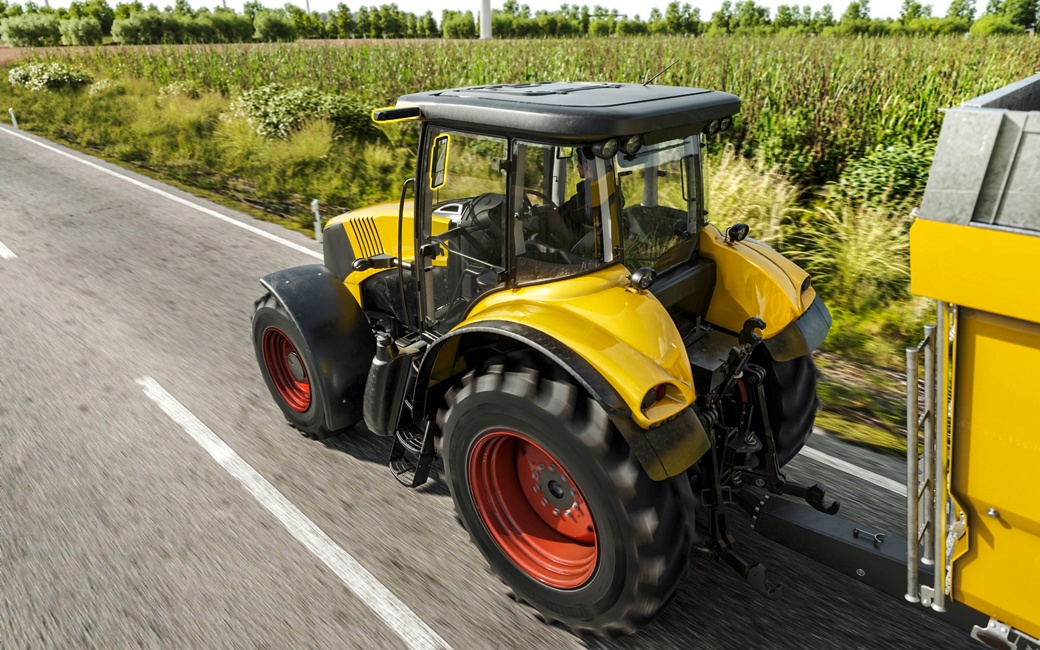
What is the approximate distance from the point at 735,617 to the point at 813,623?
0.36 metres

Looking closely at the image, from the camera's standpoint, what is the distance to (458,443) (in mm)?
3205

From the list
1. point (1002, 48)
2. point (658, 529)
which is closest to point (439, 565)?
point (658, 529)

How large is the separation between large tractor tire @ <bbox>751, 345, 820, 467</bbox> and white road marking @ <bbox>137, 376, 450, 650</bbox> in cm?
216

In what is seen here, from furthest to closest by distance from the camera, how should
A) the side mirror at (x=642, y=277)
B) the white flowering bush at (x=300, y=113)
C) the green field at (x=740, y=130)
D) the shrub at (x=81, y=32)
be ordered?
the shrub at (x=81, y=32)
the white flowering bush at (x=300, y=113)
the green field at (x=740, y=130)
the side mirror at (x=642, y=277)

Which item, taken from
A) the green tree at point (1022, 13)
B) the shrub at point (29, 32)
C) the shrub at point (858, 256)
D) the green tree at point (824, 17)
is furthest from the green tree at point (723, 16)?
the shrub at point (858, 256)

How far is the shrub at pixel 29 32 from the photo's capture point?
4897cm

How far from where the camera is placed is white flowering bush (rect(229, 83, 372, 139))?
13859 mm

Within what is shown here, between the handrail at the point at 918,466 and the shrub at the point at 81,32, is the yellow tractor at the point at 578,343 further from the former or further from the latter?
the shrub at the point at 81,32

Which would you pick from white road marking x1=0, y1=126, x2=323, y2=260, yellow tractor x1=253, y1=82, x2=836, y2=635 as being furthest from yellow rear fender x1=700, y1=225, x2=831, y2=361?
white road marking x1=0, y1=126, x2=323, y2=260

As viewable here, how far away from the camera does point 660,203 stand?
133 inches

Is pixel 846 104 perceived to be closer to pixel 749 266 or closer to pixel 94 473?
pixel 749 266

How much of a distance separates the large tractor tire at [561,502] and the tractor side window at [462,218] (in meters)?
0.61

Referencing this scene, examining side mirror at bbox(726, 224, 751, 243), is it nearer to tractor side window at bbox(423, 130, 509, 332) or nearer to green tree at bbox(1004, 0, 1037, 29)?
tractor side window at bbox(423, 130, 509, 332)

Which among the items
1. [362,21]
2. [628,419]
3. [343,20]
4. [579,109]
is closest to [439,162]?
[579,109]
